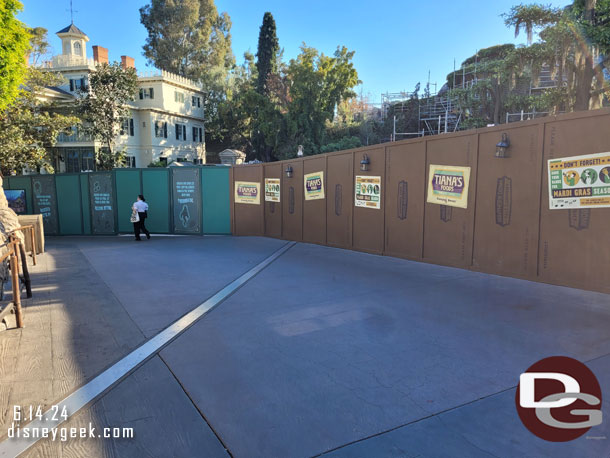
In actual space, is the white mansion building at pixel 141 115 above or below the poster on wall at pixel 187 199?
above

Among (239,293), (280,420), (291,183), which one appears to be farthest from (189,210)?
(280,420)

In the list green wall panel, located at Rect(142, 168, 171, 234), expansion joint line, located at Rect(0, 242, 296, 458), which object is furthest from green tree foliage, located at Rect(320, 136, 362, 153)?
expansion joint line, located at Rect(0, 242, 296, 458)

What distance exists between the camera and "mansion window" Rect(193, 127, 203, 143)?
1692 inches

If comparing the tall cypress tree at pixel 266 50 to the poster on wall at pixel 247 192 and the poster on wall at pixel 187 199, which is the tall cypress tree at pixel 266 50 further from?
the poster on wall at pixel 247 192

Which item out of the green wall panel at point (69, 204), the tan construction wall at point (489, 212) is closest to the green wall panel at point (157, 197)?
the green wall panel at point (69, 204)

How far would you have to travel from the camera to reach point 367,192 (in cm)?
1082

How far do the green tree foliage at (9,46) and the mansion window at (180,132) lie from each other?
26059 mm

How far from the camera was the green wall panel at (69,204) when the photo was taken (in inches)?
707

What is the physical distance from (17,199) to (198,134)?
26.8 m

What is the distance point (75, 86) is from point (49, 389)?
3794 cm

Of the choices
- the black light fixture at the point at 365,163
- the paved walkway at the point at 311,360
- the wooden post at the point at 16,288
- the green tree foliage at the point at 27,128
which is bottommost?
the paved walkway at the point at 311,360

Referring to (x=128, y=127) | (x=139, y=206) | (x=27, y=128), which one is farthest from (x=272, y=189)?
(x=128, y=127)
